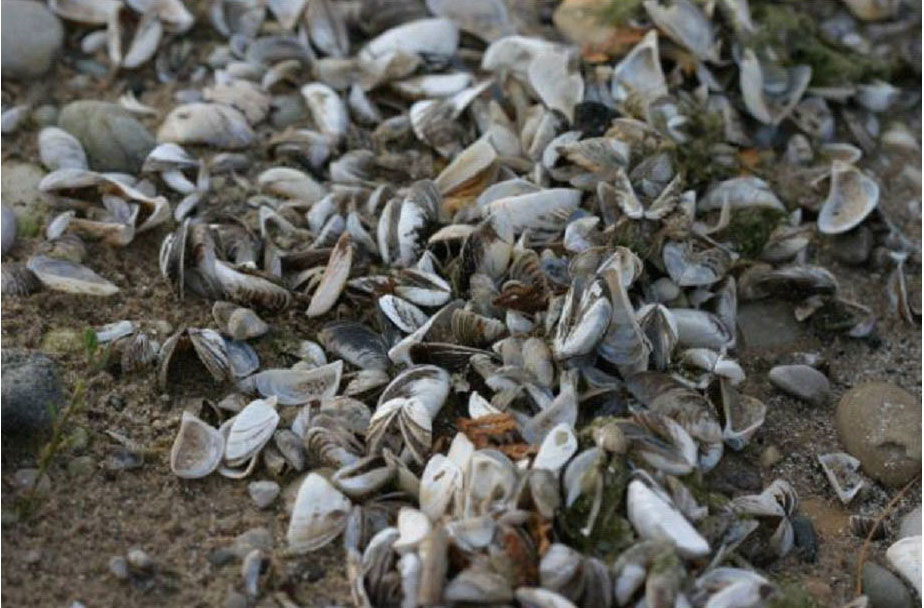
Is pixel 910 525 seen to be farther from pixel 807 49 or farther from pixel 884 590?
pixel 807 49

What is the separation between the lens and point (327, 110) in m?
3.90

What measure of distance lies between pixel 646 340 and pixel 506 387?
0.34 m

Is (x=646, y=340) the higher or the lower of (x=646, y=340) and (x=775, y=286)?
the higher

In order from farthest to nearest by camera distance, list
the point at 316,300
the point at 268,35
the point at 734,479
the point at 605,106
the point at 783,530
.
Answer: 1. the point at 268,35
2. the point at 605,106
3. the point at 316,300
4. the point at 734,479
5. the point at 783,530

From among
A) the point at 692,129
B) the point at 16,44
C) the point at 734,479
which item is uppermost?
the point at 16,44

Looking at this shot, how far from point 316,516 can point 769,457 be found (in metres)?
1.06

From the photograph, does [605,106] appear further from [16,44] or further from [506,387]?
[16,44]

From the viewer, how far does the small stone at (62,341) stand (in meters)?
3.11

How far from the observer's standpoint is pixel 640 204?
340 centimetres

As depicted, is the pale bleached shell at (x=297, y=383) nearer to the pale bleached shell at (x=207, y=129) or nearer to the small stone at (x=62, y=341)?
the small stone at (x=62, y=341)

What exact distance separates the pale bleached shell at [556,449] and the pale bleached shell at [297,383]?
0.55 metres

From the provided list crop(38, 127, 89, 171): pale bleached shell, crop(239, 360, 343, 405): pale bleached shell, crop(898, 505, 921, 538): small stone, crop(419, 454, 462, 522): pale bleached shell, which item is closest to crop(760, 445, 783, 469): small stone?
crop(898, 505, 921, 538): small stone

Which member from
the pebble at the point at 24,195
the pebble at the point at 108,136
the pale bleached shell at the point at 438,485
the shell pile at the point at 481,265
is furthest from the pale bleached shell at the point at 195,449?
the pebble at the point at 108,136

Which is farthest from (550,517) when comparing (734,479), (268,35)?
(268,35)
